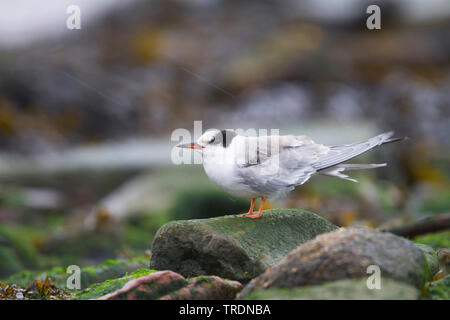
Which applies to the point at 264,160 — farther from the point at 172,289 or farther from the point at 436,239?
the point at 436,239

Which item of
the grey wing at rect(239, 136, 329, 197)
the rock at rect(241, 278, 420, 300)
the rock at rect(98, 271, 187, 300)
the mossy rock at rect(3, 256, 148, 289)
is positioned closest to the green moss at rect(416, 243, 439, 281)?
the rock at rect(241, 278, 420, 300)

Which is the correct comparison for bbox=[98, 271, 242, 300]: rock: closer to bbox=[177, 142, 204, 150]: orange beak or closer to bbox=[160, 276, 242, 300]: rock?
bbox=[160, 276, 242, 300]: rock

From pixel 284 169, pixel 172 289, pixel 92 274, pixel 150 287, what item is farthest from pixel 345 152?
pixel 92 274

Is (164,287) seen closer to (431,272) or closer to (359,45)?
(431,272)

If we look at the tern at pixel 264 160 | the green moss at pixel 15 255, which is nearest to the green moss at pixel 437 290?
the tern at pixel 264 160

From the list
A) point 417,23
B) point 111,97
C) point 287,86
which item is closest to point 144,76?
point 111,97

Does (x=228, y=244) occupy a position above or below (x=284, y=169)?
below

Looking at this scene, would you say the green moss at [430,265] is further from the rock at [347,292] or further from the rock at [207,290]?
the rock at [207,290]
